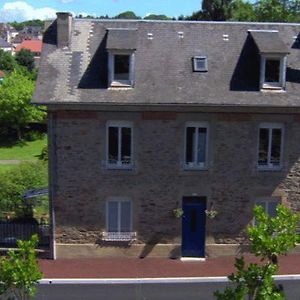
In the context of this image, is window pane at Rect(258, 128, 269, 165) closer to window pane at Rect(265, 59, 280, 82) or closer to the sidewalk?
window pane at Rect(265, 59, 280, 82)

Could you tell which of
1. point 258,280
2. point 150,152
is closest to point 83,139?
point 150,152

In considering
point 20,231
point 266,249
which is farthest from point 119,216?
point 266,249

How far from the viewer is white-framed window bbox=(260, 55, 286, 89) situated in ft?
76.4

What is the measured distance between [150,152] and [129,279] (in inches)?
192

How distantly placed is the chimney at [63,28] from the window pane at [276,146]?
9.03 metres

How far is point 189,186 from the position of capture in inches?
933

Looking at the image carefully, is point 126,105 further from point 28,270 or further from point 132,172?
point 28,270

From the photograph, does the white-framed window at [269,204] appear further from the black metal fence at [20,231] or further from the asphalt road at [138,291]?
the black metal fence at [20,231]

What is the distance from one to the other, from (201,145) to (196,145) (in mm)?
222

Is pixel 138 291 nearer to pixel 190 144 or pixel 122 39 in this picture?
pixel 190 144

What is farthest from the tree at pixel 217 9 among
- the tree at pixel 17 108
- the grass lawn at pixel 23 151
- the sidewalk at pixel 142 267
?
the sidewalk at pixel 142 267

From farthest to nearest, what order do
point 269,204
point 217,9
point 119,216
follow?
point 217,9
point 269,204
point 119,216

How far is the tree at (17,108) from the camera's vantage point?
59.5 metres

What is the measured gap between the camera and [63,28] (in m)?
24.4
